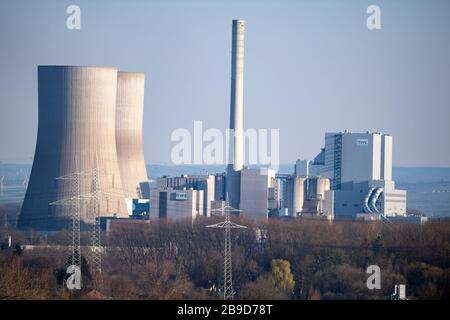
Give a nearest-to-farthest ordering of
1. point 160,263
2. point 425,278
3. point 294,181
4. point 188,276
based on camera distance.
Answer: point 425,278, point 188,276, point 160,263, point 294,181

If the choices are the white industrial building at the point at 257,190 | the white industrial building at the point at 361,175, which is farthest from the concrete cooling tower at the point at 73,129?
the white industrial building at the point at 361,175

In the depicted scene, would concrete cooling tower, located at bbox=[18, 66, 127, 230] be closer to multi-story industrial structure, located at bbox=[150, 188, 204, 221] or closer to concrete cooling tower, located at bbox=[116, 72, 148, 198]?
concrete cooling tower, located at bbox=[116, 72, 148, 198]

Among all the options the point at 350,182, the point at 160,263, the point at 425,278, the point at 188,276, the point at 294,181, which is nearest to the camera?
the point at 425,278

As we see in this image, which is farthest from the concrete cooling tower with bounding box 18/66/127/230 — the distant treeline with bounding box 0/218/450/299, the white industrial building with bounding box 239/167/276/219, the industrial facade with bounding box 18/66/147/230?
the white industrial building with bounding box 239/167/276/219

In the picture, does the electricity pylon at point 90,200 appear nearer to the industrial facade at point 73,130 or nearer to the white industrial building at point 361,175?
the industrial facade at point 73,130

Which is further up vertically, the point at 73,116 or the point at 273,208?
the point at 73,116
